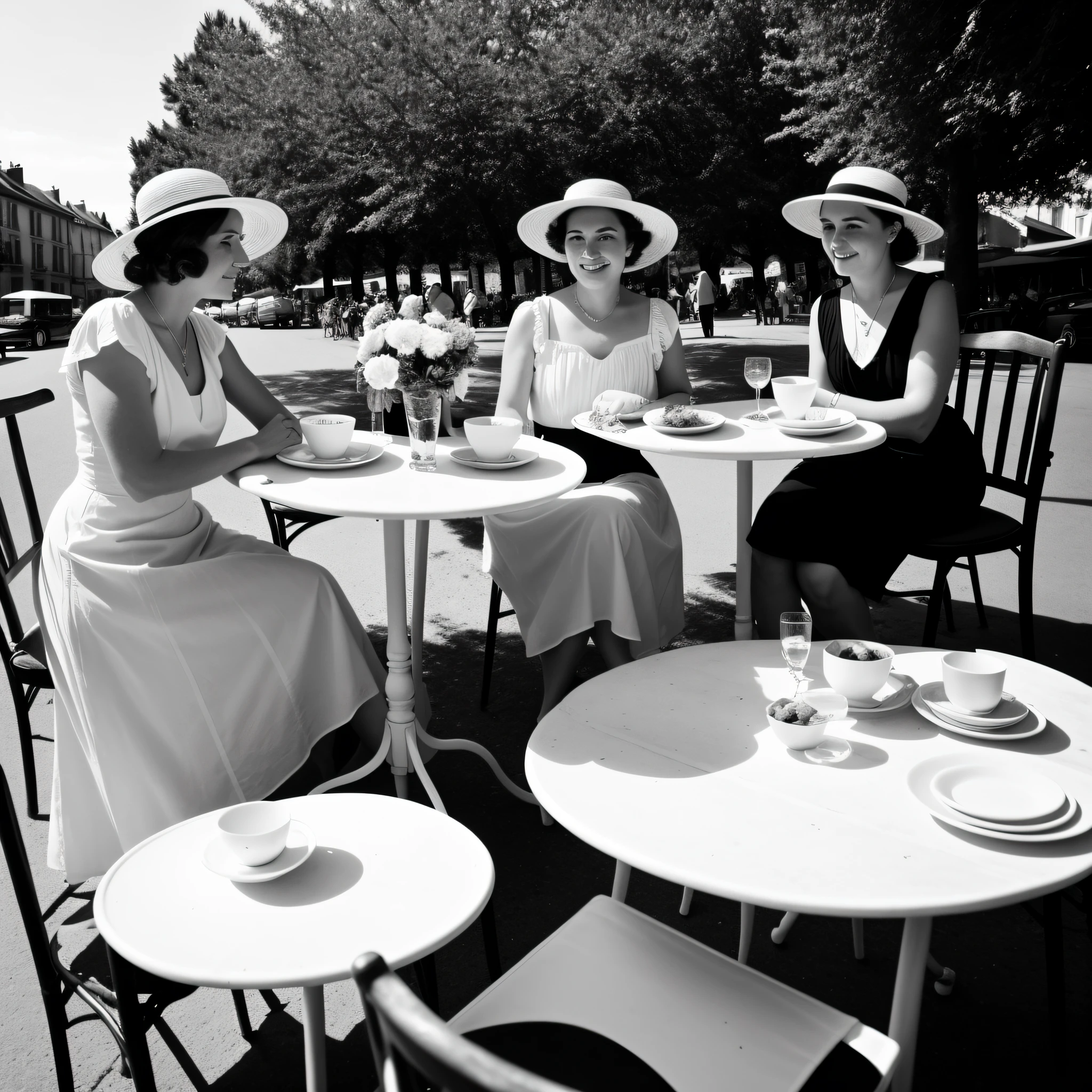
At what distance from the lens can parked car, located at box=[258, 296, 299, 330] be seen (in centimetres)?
4316

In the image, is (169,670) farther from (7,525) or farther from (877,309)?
(877,309)

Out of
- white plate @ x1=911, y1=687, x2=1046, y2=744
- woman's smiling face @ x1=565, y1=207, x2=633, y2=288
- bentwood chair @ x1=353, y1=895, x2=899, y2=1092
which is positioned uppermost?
woman's smiling face @ x1=565, y1=207, x2=633, y2=288

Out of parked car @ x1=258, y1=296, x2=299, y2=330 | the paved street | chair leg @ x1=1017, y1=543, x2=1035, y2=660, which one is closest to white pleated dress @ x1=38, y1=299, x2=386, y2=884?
the paved street

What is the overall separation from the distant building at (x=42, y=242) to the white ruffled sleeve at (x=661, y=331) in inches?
2472

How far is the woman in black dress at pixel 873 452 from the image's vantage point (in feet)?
12.0

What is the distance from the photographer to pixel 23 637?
336 centimetres

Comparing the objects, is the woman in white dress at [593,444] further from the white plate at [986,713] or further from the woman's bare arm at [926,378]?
the white plate at [986,713]

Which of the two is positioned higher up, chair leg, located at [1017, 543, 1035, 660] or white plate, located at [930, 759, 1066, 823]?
white plate, located at [930, 759, 1066, 823]

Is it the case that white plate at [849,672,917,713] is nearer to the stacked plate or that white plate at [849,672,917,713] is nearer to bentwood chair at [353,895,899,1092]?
the stacked plate

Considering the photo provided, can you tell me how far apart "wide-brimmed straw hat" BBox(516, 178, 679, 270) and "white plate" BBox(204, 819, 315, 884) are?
2.88 m

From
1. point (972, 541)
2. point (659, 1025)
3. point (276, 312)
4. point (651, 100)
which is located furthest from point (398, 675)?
point (276, 312)

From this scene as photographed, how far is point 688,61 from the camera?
17.0 meters

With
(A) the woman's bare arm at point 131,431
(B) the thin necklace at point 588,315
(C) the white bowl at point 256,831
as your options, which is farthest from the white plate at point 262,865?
(B) the thin necklace at point 588,315

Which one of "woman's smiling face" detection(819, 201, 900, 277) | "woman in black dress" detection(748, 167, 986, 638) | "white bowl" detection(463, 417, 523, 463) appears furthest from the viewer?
"woman's smiling face" detection(819, 201, 900, 277)
